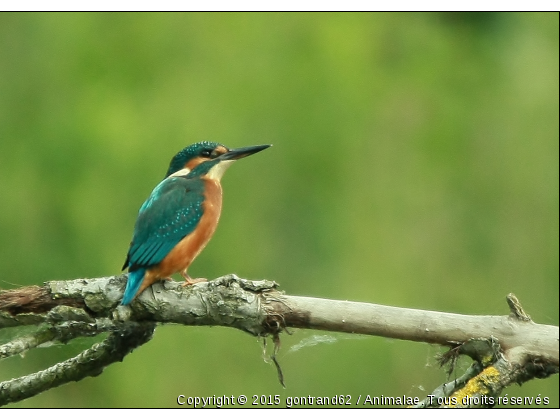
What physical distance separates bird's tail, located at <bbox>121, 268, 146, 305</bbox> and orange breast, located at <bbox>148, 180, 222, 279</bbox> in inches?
6.2

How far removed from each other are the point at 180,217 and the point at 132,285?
599mm

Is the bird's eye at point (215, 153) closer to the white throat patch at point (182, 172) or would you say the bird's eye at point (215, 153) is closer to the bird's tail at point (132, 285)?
Result: the white throat patch at point (182, 172)

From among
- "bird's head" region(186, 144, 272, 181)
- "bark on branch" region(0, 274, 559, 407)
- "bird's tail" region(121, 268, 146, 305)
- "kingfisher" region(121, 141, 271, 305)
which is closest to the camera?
"bark on branch" region(0, 274, 559, 407)

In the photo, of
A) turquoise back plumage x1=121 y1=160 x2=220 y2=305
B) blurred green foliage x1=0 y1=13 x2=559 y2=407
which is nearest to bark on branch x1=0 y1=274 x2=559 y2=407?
turquoise back plumage x1=121 y1=160 x2=220 y2=305

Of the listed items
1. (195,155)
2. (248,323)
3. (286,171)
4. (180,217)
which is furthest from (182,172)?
(286,171)

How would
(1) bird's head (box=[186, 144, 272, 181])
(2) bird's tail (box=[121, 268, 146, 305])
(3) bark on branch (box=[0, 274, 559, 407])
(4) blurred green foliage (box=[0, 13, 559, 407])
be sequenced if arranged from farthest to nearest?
(4) blurred green foliage (box=[0, 13, 559, 407]) < (1) bird's head (box=[186, 144, 272, 181]) < (2) bird's tail (box=[121, 268, 146, 305]) < (3) bark on branch (box=[0, 274, 559, 407])

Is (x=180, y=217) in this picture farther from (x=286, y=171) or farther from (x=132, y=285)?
(x=286, y=171)

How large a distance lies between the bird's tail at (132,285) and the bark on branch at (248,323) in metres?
0.03

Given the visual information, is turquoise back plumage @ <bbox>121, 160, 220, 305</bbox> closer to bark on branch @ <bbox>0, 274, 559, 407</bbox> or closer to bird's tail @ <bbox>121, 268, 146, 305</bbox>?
bird's tail @ <bbox>121, 268, 146, 305</bbox>

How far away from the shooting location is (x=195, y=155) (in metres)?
3.69

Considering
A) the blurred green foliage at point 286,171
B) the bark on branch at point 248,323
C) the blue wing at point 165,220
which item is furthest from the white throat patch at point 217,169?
the blurred green foliage at point 286,171

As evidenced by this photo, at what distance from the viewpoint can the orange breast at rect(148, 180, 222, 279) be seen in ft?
10.2

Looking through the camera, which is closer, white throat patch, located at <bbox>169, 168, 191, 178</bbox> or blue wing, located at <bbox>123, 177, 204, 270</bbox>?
blue wing, located at <bbox>123, 177, 204, 270</bbox>

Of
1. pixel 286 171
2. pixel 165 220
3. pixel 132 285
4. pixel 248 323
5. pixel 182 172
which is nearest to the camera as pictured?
pixel 248 323
